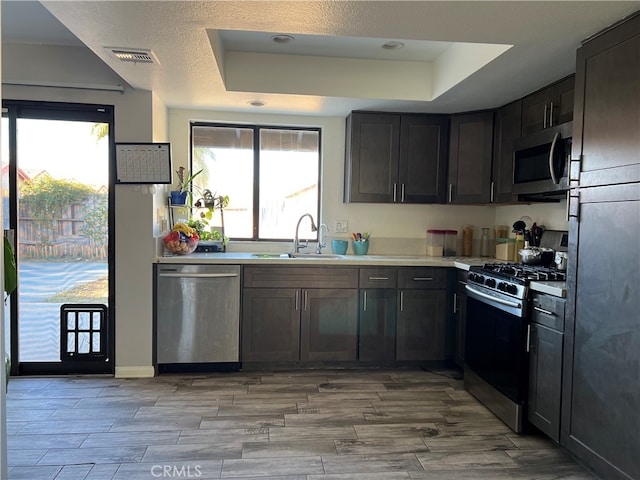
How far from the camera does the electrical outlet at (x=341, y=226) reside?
409cm

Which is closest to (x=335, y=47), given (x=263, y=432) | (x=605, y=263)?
(x=605, y=263)

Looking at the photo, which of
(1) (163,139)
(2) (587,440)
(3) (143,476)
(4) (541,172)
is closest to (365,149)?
(4) (541,172)

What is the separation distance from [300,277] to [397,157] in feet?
4.42

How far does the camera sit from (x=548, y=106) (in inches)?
113

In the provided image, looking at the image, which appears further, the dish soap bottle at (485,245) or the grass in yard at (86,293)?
the dish soap bottle at (485,245)

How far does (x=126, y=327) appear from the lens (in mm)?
3303

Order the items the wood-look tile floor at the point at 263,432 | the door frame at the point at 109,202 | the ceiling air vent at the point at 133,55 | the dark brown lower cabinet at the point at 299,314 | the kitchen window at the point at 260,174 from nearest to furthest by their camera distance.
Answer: the wood-look tile floor at the point at 263,432 → the ceiling air vent at the point at 133,55 → the door frame at the point at 109,202 → the dark brown lower cabinet at the point at 299,314 → the kitchen window at the point at 260,174

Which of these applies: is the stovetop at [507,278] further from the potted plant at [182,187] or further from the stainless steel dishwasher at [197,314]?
the potted plant at [182,187]

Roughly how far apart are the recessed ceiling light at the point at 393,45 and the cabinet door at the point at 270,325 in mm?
1950

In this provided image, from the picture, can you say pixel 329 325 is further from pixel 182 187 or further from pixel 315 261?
pixel 182 187

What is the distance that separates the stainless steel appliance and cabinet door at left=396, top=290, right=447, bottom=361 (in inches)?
16.0

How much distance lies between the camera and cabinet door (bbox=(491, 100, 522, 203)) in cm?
330

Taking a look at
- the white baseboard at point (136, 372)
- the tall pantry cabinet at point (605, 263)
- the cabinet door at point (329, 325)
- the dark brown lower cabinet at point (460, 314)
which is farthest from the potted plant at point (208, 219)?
the tall pantry cabinet at point (605, 263)

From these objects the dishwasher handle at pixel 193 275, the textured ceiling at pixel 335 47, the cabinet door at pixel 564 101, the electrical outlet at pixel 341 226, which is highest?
the textured ceiling at pixel 335 47
